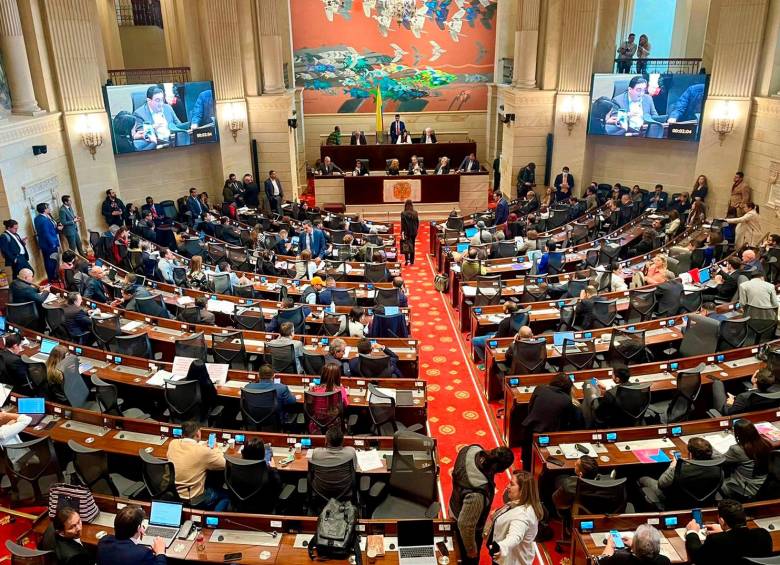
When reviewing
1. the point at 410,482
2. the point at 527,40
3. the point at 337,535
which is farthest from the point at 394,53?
the point at 337,535

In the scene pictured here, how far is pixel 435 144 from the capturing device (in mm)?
22703

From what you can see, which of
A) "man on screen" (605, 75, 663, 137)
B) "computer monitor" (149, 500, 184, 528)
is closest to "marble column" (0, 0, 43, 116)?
"computer monitor" (149, 500, 184, 528)

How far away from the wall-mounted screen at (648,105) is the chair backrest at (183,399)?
1447 cm

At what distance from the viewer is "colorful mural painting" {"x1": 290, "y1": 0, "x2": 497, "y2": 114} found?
926 inches

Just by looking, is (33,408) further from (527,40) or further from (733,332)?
(527,40)

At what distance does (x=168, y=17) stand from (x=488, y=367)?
1513 centimetres

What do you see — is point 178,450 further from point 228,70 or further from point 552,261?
point 228,70

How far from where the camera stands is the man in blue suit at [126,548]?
4695 mm

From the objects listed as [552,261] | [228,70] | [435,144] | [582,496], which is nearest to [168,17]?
[228,70]

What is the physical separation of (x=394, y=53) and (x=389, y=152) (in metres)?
4.32

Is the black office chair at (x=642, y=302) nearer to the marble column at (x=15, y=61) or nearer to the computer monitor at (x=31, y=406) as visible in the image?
the computer monitor at (x=31, y=406)

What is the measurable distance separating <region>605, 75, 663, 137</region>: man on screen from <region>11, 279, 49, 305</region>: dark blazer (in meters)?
15.1

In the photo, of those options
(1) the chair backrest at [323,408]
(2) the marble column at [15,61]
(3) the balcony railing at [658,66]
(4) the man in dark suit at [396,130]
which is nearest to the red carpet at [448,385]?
(1) the chair backrest at [323,408]

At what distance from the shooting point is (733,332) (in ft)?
28.2
